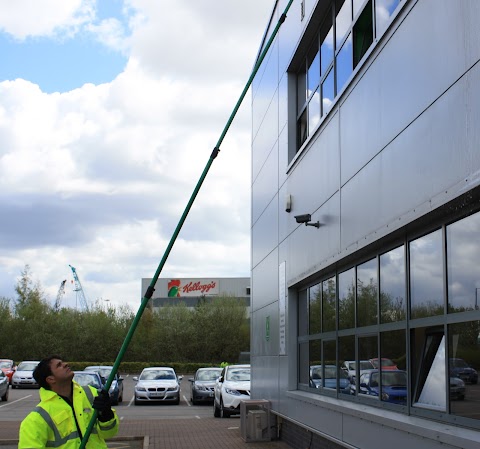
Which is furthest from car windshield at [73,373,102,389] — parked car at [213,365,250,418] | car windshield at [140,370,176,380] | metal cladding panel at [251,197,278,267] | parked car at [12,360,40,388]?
parked car at [12,360,40,388]

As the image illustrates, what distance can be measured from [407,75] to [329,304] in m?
4.87

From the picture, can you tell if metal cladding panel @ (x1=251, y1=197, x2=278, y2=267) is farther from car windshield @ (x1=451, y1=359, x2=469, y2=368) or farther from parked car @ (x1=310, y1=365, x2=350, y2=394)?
car windshield @ (x1=451, y1=359, x2=469, y2=368)

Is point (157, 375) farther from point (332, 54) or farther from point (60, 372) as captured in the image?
point (60, 372)

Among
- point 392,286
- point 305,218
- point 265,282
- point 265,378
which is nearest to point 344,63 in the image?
point 305,218

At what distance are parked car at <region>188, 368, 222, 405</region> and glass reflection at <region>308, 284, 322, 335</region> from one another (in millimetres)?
16152

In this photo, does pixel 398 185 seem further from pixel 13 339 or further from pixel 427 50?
pixel 13 339

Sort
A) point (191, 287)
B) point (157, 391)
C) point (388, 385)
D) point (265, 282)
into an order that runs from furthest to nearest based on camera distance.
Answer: point (191, 287)
point (157, 391)
point (265, 282)
point (388, 385)

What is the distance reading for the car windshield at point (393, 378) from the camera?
325 inches

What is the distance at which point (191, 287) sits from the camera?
4028 inches

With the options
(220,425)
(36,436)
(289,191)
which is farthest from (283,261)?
(36,436)

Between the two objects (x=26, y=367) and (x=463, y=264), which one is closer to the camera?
(x=463, y=264)

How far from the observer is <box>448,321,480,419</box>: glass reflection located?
6453 mm

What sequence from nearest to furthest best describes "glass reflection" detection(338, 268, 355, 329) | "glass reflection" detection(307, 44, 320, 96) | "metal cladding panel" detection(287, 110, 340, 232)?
"glass reflection" detection(338, 268, 355, 329)
"metal cladding panel" detection(287, 110, 340, 232)
"glass reflection" detection(307, 44, 320, 96)

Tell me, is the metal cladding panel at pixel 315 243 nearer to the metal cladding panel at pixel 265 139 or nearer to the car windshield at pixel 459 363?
the metal cladding panel at pixel 265 139
